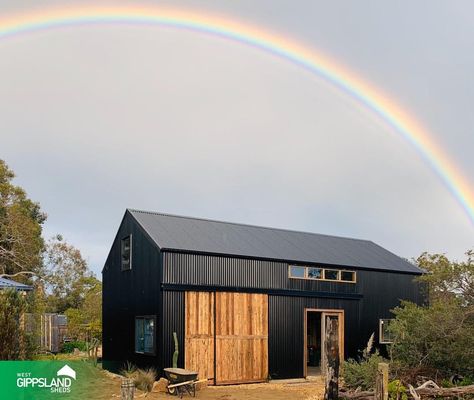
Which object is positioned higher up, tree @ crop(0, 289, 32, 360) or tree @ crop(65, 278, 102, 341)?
tree @ crop(0, 289, 32, 360)

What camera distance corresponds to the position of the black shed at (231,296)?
18.2m

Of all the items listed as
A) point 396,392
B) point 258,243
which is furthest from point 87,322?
point 396,392

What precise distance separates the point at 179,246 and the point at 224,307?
2565mm

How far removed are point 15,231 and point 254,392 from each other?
81.2ft

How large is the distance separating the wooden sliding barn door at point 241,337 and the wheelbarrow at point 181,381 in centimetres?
226

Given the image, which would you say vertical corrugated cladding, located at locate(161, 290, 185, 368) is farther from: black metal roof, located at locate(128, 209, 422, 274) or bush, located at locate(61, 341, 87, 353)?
bush, located at locate(61, 341, 87, 353)

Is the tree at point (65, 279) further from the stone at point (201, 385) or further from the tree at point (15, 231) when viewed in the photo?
the stone at point (201, 385)

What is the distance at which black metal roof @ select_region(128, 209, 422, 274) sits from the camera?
19625 mm

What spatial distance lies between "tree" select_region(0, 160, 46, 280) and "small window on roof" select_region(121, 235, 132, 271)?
16114mm

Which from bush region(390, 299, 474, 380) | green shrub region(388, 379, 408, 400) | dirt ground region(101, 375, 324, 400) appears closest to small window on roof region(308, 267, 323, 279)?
dirt ground region(101, 375, 324, 400)

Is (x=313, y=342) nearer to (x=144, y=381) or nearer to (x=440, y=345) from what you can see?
(x=440, y=345)

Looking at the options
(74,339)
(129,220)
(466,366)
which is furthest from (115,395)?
(74,339)

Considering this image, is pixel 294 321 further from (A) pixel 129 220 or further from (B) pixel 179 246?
(A) pixel 129 220

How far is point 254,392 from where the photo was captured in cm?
1716
